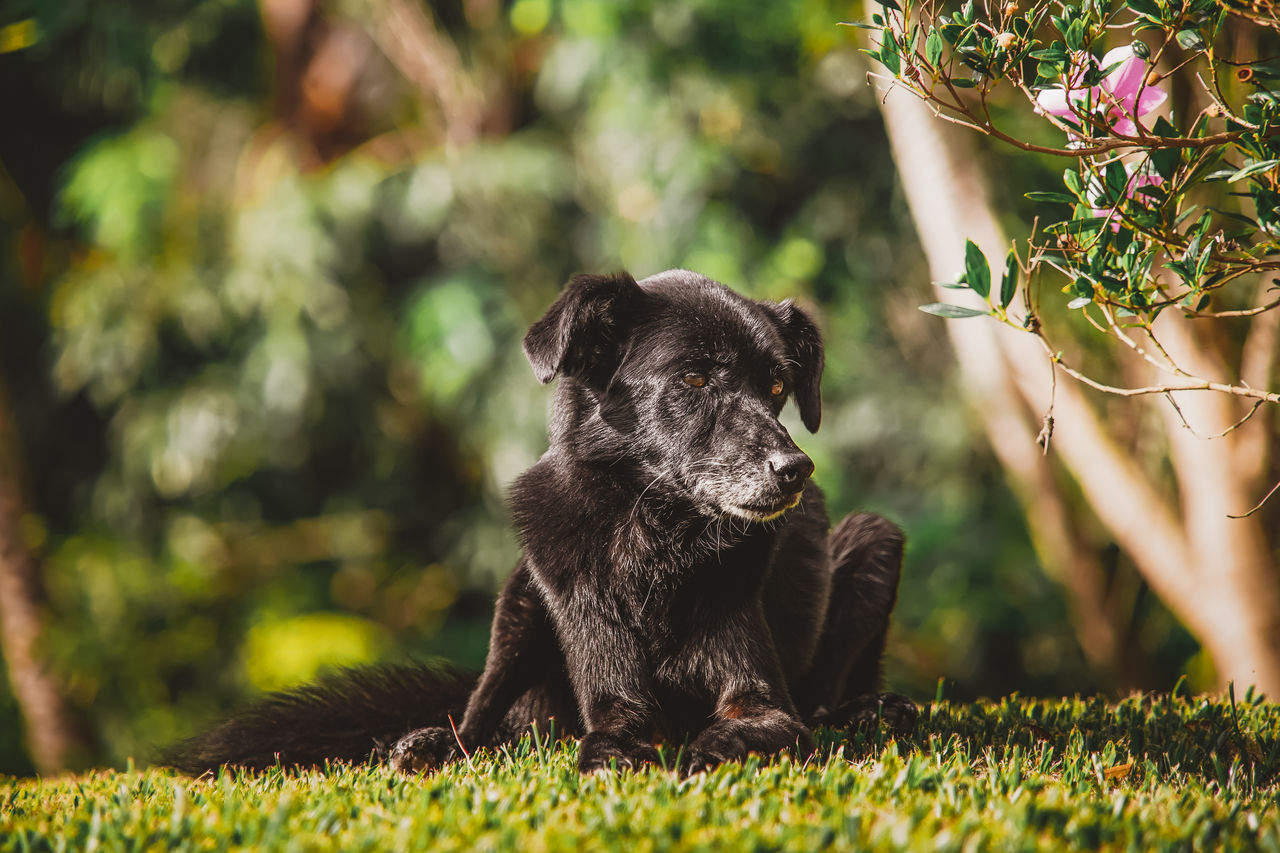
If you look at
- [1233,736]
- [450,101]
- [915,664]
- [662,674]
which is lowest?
[915,664]

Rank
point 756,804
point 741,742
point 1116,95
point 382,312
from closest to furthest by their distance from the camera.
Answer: point 756,804 → point 1116,95 → point 741,742 → point 382,312

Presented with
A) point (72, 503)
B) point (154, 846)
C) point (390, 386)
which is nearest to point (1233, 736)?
point (154, 846)

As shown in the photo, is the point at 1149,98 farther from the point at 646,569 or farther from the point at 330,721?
the point at 330,721

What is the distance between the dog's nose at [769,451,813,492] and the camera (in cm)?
292

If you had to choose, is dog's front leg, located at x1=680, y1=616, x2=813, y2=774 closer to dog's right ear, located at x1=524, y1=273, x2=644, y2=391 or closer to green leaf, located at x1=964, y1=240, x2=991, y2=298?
dog's right ear, located at x1=524, y1=273, x2=644, y2=391

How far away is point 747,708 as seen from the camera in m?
2.96

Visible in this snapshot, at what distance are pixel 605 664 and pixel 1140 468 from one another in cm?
357

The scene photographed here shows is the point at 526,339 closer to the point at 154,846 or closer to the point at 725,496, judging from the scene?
the point at 725,496

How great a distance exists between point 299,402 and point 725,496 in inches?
267

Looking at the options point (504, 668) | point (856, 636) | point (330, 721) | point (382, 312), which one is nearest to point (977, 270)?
point (856, 636)

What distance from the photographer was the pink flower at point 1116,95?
8.40 ft

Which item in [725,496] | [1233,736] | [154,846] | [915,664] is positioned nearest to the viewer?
[154,846]

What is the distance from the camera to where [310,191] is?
922 cm

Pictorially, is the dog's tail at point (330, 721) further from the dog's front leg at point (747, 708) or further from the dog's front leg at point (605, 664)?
the dog's front leg at point (747, 708)
